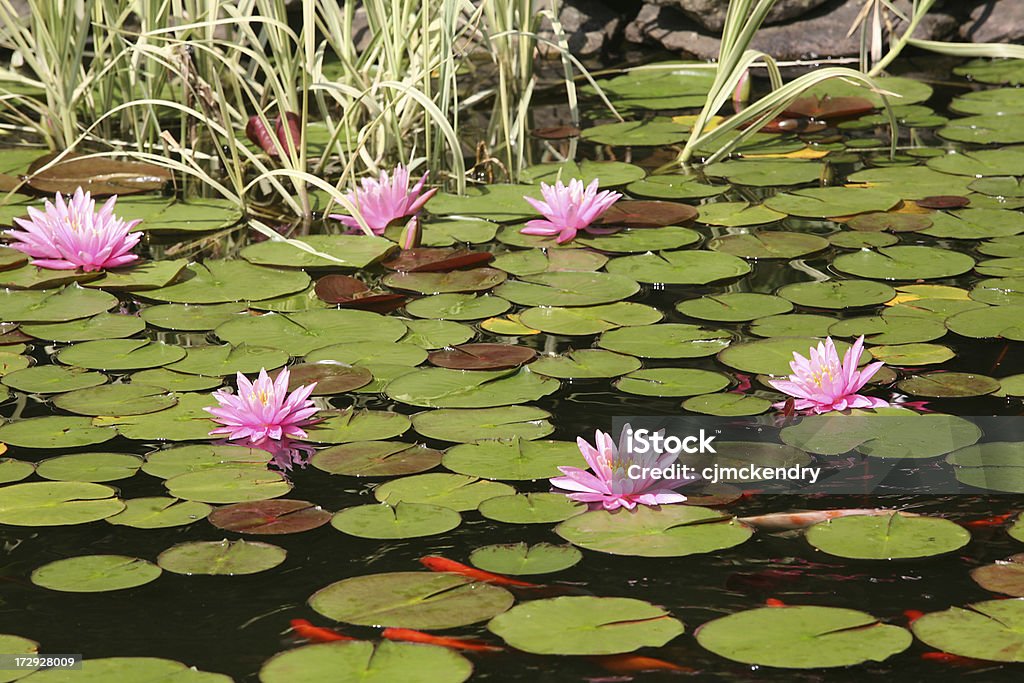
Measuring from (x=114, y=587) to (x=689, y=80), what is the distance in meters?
3.22

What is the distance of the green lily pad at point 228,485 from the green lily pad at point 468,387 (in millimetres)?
321

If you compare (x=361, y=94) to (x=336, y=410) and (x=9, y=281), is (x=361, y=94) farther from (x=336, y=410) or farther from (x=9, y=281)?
(x=336, y=410)

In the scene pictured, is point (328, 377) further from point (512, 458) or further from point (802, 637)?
point (802, 637)

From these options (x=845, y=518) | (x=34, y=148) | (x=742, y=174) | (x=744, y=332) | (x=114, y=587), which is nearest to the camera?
(x=114, y=587)

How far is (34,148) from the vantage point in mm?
3799

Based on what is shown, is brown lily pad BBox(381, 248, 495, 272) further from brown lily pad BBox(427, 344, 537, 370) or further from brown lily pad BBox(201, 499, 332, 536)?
brown lily pad BBox(201, 499, 332, 536)

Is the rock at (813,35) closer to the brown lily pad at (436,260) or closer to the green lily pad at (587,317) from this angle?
the brown lily pad at (436,260)

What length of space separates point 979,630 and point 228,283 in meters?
1.73

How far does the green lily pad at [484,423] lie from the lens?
2027 millimetres

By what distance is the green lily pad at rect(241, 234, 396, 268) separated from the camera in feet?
9.22

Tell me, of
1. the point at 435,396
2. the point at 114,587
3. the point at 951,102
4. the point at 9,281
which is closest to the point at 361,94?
the point at 9,281

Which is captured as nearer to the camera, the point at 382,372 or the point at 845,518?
the point at 845,518

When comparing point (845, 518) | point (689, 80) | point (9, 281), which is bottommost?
point (845, 518)

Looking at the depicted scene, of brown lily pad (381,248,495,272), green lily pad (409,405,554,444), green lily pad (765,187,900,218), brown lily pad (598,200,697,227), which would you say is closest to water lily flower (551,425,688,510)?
green lily pad (409,405,554,444)
